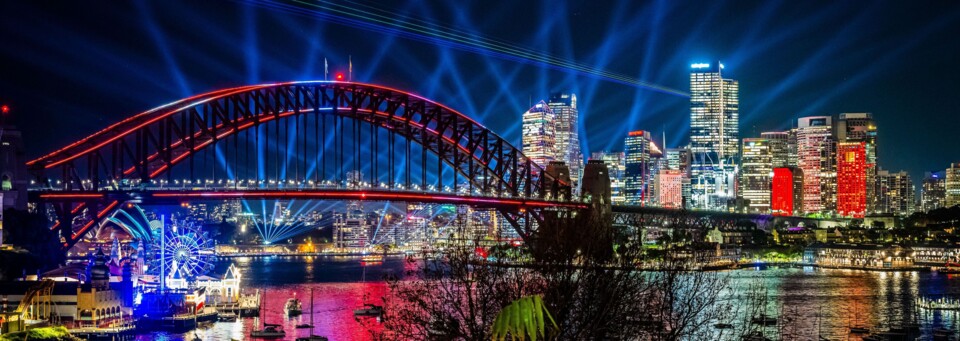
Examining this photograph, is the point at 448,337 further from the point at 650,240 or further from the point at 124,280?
the point at 650,240

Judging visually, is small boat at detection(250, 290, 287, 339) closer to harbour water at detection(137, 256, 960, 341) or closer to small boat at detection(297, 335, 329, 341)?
harbour water at detection(137, 256, 960, 341)

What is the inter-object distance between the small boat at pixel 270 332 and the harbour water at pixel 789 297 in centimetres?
64

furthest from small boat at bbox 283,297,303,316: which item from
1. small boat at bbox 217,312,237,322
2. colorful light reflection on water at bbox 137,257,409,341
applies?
small boat at bbox 217,312,237,322

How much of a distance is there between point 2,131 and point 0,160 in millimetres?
2040

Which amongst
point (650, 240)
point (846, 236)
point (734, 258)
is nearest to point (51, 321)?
point (734, 258)

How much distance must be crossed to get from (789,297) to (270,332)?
131 ft

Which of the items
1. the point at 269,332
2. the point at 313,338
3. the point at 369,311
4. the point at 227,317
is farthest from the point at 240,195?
the point at 313,338

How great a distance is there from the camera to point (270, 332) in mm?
58781

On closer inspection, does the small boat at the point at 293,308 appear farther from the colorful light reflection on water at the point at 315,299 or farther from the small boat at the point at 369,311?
the small boat at the point at 369,311

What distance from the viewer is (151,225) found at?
82625 mm

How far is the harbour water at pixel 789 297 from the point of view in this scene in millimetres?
60812

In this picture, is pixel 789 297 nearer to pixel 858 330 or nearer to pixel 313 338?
pixel 858 330

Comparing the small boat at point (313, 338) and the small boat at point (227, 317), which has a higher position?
the small boat at point (313, 338)

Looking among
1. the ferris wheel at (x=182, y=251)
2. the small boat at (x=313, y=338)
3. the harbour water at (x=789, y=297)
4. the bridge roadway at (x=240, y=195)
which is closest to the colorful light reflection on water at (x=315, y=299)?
the harbour water at (x=789, y=297)
